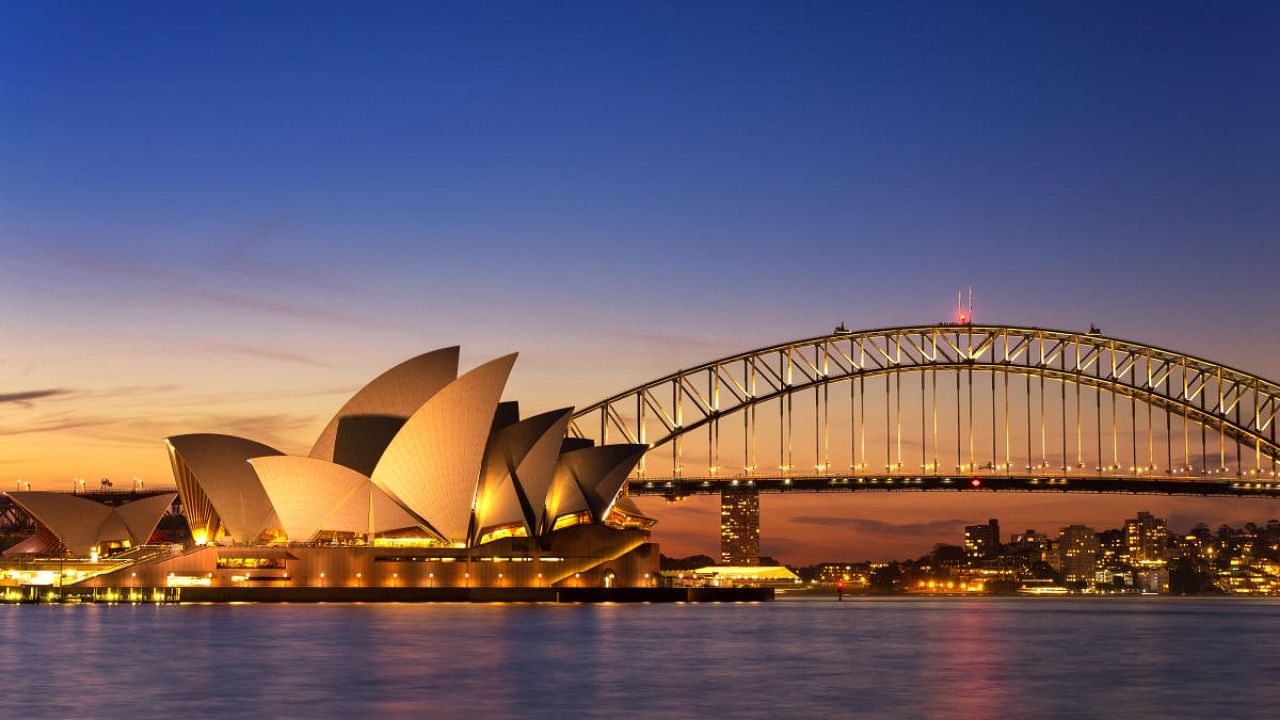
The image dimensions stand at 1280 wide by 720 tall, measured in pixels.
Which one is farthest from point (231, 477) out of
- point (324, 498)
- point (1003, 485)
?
point (1003, 485)

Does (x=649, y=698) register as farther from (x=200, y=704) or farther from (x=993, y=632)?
(x=993, y=632)

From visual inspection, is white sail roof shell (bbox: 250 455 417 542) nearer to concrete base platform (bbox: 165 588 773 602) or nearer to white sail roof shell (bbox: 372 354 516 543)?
white sail roof shell (bbox: 372 354 516 543)

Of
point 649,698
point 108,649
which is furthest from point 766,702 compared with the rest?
point 108,649

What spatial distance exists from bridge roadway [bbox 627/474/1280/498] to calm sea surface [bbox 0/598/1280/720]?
1021 inches

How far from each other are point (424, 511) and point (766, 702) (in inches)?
2033

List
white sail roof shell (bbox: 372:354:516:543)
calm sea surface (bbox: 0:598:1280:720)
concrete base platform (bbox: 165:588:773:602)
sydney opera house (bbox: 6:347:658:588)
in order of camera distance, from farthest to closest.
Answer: concrete base platform (bbox: 165:588:773:602) < sydney opera house (bbox: 6:347:658:588) < white sail roof shell (bbox: 372:354:516:543) < calm sea surface (bbox: 0:598:1280:720)

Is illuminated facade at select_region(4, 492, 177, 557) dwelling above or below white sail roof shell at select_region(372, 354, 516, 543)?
below

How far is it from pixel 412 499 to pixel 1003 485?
Result: 112ft

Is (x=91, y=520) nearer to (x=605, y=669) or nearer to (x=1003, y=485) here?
(x=1003, y=485)

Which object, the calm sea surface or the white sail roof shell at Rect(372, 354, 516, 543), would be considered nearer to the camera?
the calm sea surface

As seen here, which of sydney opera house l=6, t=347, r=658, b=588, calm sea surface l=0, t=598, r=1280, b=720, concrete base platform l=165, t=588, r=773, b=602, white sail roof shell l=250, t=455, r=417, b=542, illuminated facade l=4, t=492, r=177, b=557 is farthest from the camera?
illuminated facade l=4, t=492, r=177, b=557

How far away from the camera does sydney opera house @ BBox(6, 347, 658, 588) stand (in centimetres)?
8144

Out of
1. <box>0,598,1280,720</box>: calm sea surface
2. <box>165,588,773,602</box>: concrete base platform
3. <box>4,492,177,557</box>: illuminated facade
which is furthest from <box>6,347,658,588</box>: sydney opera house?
<box>4,492,177,557</box>: illuminated facade

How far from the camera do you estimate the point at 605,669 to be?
41219 millimetres
